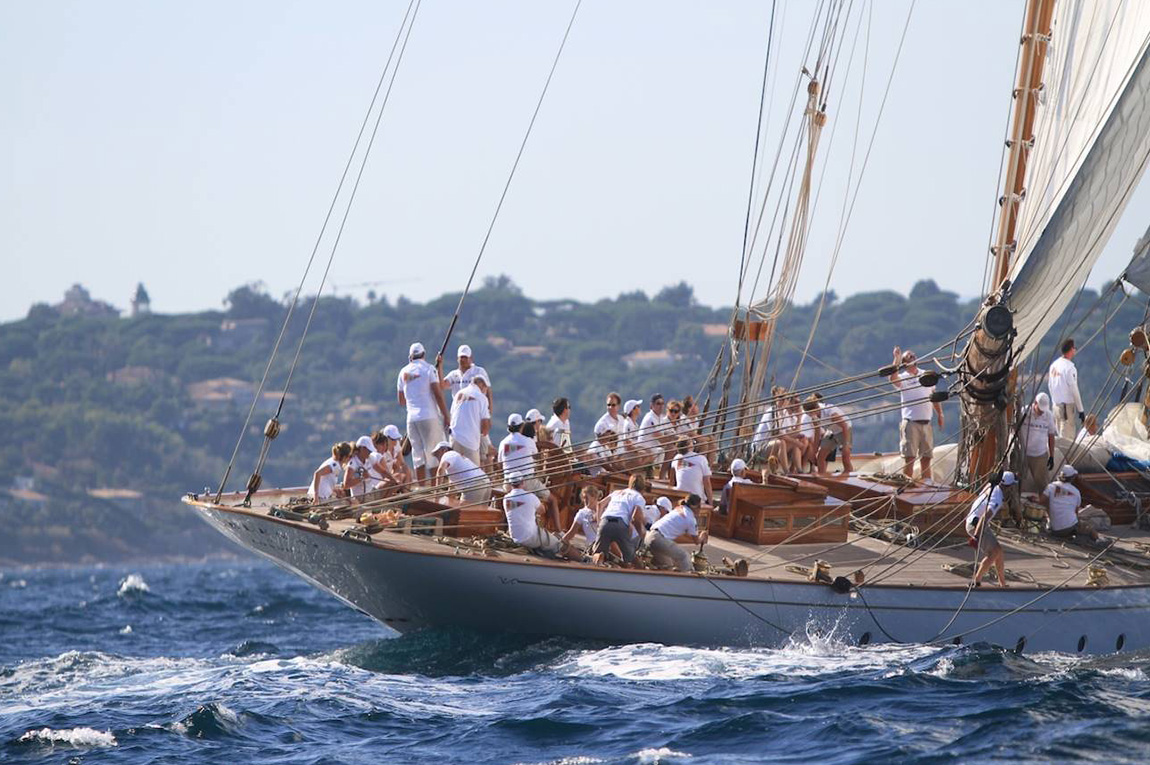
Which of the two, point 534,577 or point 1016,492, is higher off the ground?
point 1016,492

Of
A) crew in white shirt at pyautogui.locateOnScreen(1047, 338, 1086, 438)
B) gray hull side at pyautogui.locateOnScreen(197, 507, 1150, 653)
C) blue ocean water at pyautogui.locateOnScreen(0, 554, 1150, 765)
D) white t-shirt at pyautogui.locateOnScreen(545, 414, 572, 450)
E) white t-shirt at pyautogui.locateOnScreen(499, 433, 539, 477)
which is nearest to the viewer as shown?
blue ocean water at pyautogui.locateOnScreen(0, 554, 1150, 765)

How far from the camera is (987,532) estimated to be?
16141 millimetres


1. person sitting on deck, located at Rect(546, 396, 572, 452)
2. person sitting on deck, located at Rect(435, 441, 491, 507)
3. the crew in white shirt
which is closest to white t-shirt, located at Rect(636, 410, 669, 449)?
person sitting on deck, located at Rect(546, 396, 572, 452)

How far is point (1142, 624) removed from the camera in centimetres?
1658

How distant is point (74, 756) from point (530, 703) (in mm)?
3514

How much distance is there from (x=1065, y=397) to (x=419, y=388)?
7.38 metres

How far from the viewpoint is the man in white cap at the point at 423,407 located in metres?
18.5

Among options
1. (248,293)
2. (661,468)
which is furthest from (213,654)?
(248,293)

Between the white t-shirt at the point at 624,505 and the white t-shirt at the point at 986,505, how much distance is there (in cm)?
302

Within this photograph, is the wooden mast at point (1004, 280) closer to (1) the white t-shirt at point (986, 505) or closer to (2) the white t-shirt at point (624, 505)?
(1) the white t-shirt at point (986, 505)

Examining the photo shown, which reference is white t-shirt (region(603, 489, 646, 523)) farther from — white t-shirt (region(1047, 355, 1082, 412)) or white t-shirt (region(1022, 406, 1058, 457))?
white t-shirt (region(1047, 355, 1082, 412))

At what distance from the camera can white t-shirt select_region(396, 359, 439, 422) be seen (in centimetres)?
Result: 1853

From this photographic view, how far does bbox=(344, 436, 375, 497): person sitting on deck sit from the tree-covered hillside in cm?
7430

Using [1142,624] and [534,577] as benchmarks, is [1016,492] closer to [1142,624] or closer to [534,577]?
[1142,624]
